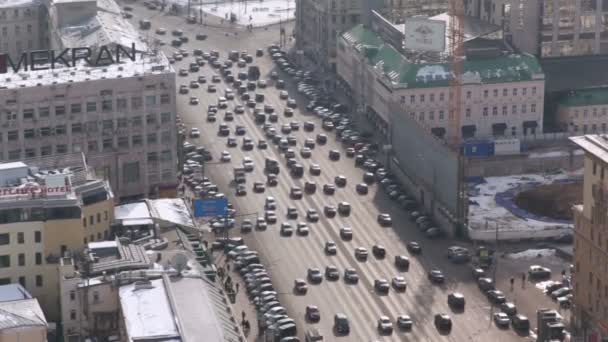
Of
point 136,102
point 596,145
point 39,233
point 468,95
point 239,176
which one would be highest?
point 596,145

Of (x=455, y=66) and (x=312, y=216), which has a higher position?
(x=455, y=66)

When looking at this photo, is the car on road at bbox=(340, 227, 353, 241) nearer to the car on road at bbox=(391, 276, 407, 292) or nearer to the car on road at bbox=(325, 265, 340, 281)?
the car on road at bbox=(325, 265, 340, 281)

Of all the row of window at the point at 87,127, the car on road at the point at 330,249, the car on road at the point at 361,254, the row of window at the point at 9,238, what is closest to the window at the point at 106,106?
the row of window at the point at 87,127

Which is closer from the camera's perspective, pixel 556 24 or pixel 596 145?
pixel 596 145

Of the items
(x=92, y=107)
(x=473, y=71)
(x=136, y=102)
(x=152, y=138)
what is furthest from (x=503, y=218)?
(x=92, y=107)

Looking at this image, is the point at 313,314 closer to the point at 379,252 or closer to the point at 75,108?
the point at 379,252

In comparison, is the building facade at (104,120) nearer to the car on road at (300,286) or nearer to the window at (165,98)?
the window at (165,98)
